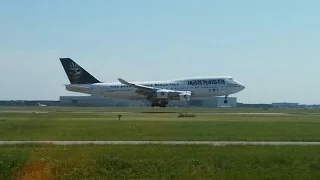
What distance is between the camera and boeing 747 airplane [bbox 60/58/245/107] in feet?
324

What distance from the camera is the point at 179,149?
85.0ft

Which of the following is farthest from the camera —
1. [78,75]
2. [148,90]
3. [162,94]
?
[78,75]

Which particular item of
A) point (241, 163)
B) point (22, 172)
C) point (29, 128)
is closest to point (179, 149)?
point (241, 163)

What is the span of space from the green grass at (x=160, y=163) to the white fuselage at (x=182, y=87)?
2921 inches

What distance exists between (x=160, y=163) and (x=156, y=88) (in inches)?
3165

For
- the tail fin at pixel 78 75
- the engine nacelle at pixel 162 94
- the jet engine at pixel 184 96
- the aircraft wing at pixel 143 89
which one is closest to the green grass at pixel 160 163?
the jet engine at pixel 184 96

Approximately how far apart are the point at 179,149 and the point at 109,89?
7867 centimetres

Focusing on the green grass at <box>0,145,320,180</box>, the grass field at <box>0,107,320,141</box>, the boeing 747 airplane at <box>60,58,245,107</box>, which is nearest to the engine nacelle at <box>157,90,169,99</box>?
the boeing 747 airplane at <box>60,58,245,107</box>

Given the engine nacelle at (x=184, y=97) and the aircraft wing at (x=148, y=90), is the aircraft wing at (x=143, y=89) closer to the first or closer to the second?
the aircraft wing at (x=148, y=90)

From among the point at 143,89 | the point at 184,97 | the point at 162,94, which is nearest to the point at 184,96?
the point at 184,97

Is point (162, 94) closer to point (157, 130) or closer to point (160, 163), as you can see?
point (157, 130)

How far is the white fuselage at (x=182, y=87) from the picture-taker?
328 ft

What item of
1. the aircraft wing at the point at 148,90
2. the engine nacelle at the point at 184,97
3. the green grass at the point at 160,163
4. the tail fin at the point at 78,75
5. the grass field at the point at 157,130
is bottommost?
the green grass at the point at 160,163

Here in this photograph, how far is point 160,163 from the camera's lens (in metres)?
20.6
